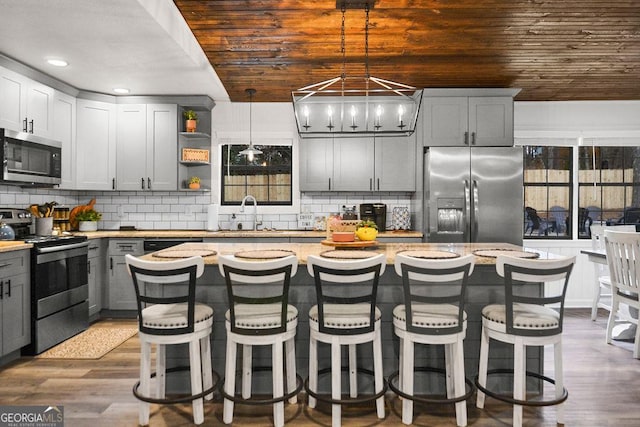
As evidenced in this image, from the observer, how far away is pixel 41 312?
3.72 m

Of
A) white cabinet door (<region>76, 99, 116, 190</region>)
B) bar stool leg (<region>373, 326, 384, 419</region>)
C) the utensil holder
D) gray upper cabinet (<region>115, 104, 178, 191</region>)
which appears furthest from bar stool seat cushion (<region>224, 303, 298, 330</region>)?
white cabinet door (<region>76, 99, 116, 190</region>)

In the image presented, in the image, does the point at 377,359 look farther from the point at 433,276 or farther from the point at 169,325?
the point at 169,325

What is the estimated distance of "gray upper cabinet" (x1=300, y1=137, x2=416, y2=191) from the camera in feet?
17.2

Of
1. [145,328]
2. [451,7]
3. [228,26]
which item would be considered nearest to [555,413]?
[145,328]

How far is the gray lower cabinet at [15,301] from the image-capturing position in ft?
11.0

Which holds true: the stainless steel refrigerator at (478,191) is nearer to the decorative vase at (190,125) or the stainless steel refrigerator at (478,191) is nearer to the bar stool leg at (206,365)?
the decorative vase at (190,125)

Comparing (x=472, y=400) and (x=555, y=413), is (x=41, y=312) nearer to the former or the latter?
(x=472, y=400)

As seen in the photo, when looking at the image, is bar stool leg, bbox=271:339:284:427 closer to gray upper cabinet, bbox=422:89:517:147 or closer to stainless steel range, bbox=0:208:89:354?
stainless steel range, bbox=0:208:89:354

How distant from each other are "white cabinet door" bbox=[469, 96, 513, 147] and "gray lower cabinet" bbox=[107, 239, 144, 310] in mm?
4049

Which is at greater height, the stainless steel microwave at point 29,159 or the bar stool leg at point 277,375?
the stainless steel microwave at point 29,159

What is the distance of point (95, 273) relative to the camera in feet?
15.3

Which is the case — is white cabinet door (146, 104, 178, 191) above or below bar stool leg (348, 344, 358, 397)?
above

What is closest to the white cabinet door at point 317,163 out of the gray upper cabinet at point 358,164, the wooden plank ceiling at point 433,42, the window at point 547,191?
the gray upper cabinet at point 358,164

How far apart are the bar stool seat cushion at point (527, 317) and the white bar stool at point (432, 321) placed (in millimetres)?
215
